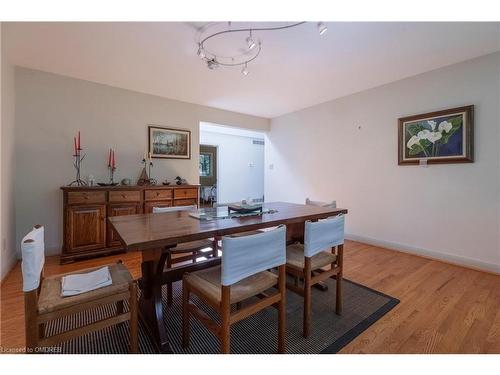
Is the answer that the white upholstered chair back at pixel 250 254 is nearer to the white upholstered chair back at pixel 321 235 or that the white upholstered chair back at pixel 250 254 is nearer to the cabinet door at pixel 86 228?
the white upholstered chair back at pixel 321 235

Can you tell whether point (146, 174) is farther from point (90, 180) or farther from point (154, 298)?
point (154, 298)

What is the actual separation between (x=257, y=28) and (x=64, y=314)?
2494 millimetres

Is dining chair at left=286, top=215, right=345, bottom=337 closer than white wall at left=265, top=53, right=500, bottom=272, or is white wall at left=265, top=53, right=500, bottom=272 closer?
dining chair at left=286, top=215, right=345, bottom=337

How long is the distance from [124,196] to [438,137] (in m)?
4.32

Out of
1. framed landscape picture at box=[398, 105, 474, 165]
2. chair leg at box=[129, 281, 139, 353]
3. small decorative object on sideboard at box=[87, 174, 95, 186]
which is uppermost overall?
framed landscape picture at box=[398, 105, 474, 165]

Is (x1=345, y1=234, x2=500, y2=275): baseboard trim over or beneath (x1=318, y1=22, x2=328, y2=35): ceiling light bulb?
beneath

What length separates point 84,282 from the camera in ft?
4.31

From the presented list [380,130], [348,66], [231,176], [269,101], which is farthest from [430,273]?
[231,176]

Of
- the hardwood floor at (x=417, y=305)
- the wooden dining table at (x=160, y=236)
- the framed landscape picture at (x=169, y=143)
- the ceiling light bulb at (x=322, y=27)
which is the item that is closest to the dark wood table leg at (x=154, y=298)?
the wooden dining table at (x=160, y=236)

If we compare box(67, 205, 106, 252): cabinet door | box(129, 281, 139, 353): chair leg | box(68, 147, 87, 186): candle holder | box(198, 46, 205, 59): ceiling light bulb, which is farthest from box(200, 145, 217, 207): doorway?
box(129, 281, 139, 353): chair leg

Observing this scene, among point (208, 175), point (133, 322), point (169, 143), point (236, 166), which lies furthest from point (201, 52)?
point (208, 175)

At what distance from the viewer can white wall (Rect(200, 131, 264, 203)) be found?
7.37 meters

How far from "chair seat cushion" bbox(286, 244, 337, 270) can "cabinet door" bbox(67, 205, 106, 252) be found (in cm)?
253

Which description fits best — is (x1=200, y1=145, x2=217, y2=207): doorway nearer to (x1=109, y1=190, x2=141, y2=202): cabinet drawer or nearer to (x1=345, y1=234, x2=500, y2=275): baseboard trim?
(x1=109, y1=190, x2=141, y2=202): cabinet drawer
